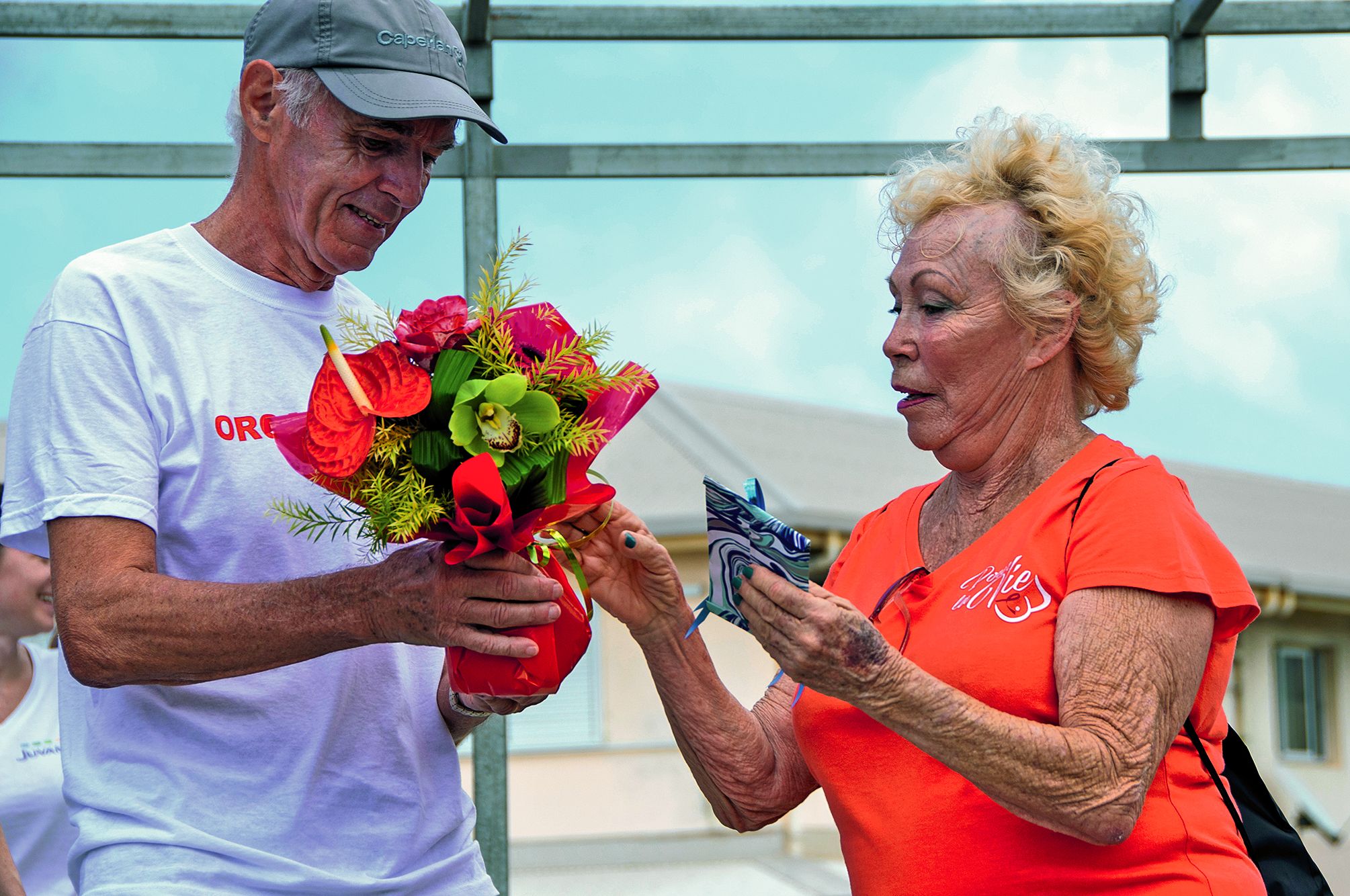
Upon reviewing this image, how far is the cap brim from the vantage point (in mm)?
2160

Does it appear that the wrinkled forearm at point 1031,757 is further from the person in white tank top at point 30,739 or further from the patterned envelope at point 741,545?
the person in white tank top at point 30,739

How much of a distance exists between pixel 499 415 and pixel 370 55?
0.66 m

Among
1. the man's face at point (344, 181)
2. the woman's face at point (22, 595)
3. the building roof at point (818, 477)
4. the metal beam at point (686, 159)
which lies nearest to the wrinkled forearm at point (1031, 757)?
the man's face at point (344, 181)

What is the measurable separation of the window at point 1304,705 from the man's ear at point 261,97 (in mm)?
12077

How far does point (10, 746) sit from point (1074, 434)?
10.2 feet

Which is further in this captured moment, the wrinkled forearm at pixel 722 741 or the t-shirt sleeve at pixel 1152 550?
the wrinkled forearm at pixel 722 741

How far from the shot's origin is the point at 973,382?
2.53 metres

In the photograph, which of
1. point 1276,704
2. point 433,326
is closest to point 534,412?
point 433,326


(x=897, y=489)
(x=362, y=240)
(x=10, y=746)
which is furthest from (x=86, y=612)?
(x=897, y=489)

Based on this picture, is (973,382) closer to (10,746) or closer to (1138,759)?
(1138,759)

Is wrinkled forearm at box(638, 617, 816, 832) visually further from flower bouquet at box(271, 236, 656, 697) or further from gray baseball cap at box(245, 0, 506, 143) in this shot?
gray baseball cap at box(245, 0, 506, 143)

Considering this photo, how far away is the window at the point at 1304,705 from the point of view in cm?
1254

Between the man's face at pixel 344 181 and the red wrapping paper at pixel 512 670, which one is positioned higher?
the man's face at pixel 344 181

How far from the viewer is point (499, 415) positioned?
1.96 metres
